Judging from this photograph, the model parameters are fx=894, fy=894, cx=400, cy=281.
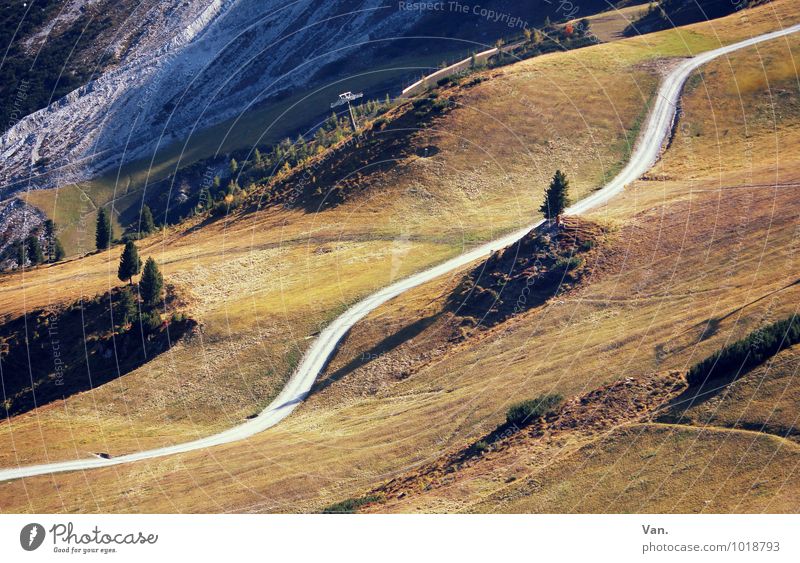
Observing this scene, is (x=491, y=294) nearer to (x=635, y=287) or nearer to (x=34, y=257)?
(x=635, y=287)

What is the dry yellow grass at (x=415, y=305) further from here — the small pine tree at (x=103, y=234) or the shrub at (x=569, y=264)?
the small pine tree at (x=103, y=234)

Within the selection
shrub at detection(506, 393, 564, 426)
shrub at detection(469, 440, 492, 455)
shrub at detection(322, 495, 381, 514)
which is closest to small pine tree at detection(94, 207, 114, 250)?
shrub at detection(322, 495, 381, 514)

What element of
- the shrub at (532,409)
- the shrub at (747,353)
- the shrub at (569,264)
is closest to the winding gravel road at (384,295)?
the shrub at (569,264)

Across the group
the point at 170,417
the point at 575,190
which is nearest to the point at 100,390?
the point at 170,417

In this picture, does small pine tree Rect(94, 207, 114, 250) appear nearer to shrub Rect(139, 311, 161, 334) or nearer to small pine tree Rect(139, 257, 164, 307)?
small pine tree Rect(139, 257, 164, 307)

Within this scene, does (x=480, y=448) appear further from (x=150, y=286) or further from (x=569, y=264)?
(x=150, y=286)

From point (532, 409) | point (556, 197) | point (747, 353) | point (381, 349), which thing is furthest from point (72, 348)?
point (747, 353)

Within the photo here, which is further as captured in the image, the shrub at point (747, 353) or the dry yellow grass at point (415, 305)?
the dry yellow grass at point (415, 305)
